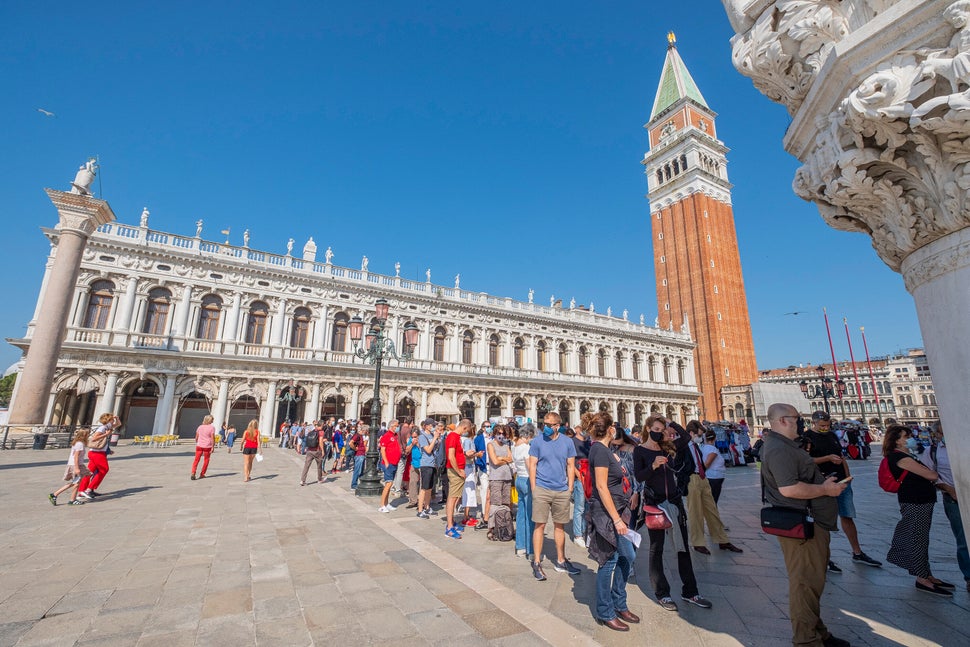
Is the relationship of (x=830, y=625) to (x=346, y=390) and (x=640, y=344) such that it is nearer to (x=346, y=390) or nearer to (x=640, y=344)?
(x=346, y=390)

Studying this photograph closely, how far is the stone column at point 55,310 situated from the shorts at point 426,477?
1400cm

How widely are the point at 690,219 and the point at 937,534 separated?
4623cm

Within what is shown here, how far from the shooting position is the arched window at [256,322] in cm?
2425

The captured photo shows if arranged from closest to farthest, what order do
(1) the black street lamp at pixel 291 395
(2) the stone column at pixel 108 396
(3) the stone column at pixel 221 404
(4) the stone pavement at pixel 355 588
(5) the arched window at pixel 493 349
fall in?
(4) the stone pavement at pixel 355 588 < (2) the stone column at pixel 108 396 < (3) the stone column at pixel 221 404 < (1) the black street lamp at pixel 291 395 < (5) the arched window at pixel 493 349

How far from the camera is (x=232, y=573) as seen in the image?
4430 millimetres

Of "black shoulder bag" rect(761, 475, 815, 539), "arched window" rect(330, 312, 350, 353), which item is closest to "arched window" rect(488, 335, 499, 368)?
"arched window" rect(330, 312, 350, 353)

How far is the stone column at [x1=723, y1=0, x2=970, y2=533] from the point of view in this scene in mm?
2320

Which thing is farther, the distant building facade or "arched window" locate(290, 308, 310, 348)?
the distant building facade

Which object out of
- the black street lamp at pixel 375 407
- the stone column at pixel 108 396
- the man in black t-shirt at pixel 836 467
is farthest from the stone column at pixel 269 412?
the man in black t-shirt at pixel 836 467

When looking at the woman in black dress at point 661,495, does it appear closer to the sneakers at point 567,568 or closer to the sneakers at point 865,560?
the sneakers at point 567,568

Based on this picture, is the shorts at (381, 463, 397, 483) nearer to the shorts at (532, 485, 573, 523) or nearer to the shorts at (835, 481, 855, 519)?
the shorts at (532, 485, 573, 523)

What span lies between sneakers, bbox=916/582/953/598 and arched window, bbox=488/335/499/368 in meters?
28.4

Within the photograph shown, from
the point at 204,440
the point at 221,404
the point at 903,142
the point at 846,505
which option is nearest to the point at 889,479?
the point at 846,505

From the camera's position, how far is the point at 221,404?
22.2 m
